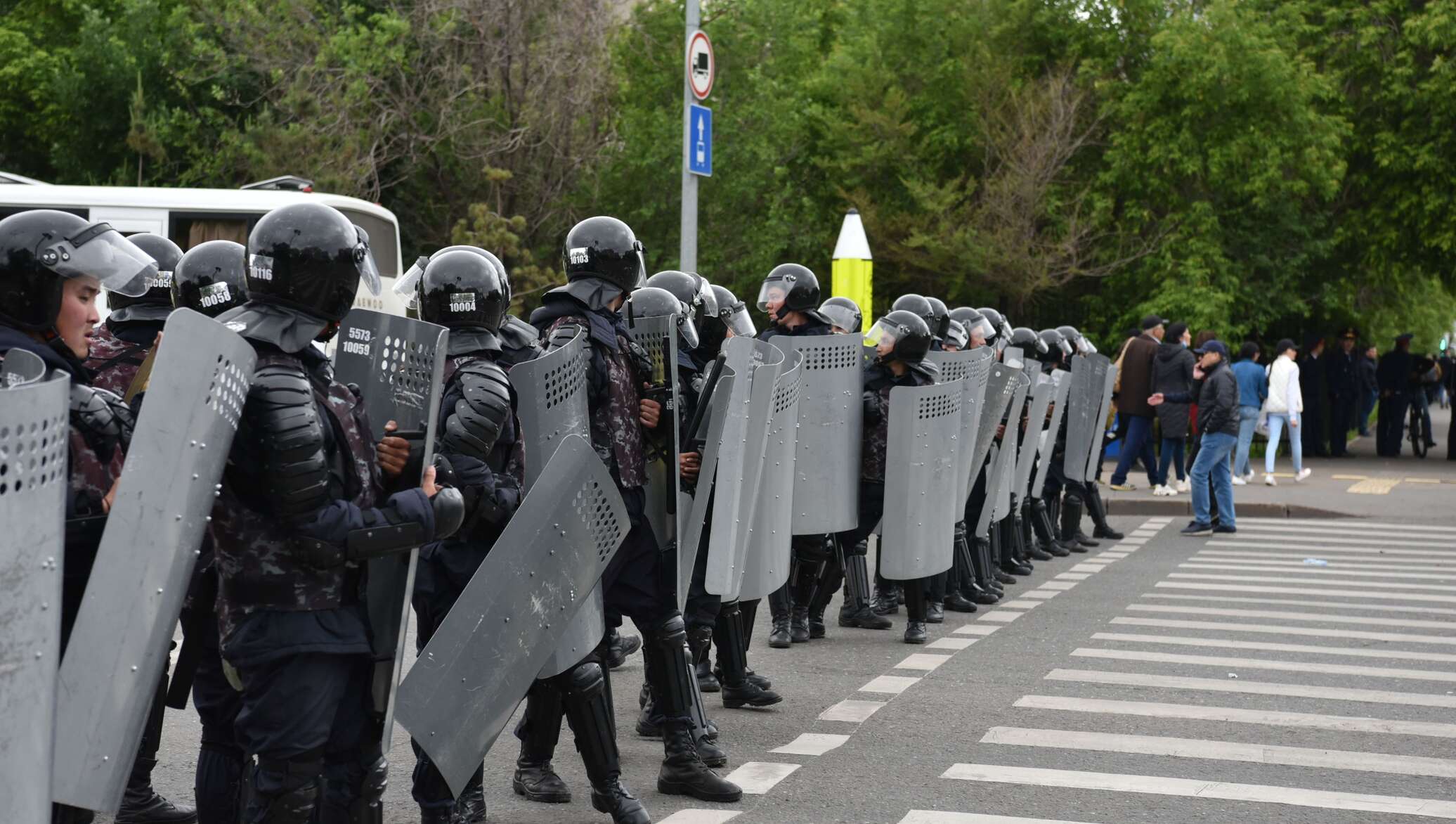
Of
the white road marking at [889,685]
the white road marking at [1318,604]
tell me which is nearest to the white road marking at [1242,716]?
the white road marking at [889,685]

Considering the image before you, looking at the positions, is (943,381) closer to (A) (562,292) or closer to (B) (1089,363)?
(A) (562,292)

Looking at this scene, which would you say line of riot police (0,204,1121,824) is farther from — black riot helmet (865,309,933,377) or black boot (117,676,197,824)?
black riot helmet (865,309,933,377)

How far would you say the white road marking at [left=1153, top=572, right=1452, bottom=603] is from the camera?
429 inches

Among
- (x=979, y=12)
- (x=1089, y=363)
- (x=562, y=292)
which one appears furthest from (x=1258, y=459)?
(x=562, y=292)

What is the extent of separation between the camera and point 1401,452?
89.9 ft

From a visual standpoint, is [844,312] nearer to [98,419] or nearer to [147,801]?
[147,801]

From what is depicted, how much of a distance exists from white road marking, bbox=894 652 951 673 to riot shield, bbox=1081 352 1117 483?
5316mm

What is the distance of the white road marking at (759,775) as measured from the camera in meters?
5.60

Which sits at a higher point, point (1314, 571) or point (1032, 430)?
point (1032, 430)

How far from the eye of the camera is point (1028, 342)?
1255 cm

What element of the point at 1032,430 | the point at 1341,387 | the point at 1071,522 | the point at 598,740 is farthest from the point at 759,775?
the point at 1341,387

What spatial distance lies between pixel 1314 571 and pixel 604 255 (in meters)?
8.53

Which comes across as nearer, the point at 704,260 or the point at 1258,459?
the point at 1258,459

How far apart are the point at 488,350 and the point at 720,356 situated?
1.44 metres
